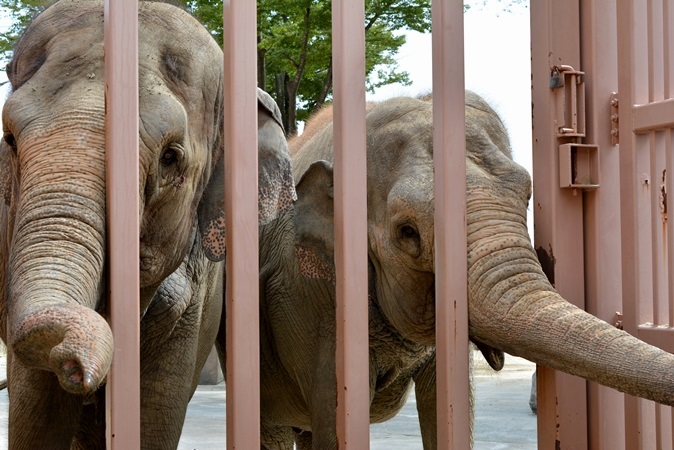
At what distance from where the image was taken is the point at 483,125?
14.6ft

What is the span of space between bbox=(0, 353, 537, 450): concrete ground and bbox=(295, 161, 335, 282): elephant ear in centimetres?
231

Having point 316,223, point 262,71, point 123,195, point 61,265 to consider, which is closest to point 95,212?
point 61,265

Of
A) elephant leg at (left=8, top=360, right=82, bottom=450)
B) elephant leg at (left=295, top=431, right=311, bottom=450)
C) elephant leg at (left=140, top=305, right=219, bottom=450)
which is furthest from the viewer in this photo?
elephant leg at (left=295, top=431, right=311, bottom=450)

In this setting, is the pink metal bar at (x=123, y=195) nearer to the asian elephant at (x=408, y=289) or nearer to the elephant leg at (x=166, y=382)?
the asian elephant at (x=408, y=289)

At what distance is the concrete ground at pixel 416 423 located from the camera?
8.79m

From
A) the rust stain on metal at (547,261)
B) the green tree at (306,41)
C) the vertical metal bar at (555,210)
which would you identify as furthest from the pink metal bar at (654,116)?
the green tree at (306,41)

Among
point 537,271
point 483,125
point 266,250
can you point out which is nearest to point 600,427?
point 537,271

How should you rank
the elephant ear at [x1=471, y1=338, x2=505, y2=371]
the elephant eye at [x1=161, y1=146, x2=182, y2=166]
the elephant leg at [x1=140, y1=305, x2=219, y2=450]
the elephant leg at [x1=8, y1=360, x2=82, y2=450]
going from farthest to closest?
the elephant leg at [x1=140, y1=305, x2=219, y2=450], the elephant leg at [x1=8, y1=360, x2=82, y2=450], the elephant ear at [x1=471, y1=338, x2=505, y2=371], the elephant eye at [x1=161, y1=146, x2=182, y2=166]

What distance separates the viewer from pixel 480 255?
3.56 meters

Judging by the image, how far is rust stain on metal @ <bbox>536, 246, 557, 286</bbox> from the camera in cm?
339

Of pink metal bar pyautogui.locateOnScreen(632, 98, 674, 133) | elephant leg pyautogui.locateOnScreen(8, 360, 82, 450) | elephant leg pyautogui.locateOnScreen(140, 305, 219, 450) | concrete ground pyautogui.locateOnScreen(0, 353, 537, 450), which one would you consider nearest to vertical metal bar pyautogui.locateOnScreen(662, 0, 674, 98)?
pink metal bar pyautogui.locateOnScreen(632, 98, 674, 133)

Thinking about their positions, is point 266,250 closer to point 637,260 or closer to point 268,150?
point 268,150

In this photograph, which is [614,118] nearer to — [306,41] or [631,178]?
[631,178]

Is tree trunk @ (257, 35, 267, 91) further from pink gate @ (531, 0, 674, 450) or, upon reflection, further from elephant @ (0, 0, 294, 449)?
pink gate @ (531, 0, 674, 450)
